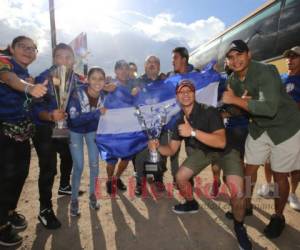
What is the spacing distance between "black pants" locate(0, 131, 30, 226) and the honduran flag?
1.49 m

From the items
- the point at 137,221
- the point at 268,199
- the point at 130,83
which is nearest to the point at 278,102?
the point at 268,199

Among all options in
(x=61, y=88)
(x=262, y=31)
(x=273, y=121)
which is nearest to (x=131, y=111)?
(x=61, y=88)

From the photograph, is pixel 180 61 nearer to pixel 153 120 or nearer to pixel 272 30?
pixel 153 120

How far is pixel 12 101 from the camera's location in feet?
11.1

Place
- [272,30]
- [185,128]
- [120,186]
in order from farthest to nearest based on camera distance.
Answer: [272,30] → [120,186] → [185,128]

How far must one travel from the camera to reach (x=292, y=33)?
5562 millimetres

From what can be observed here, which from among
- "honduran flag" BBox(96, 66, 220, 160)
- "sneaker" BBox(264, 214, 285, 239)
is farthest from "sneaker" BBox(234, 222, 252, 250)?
"honduran flag" BBox(96, 66, 220, 160)

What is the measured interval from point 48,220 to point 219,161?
2.30 meters

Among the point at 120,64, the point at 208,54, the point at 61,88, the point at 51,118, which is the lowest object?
the point at 51,118

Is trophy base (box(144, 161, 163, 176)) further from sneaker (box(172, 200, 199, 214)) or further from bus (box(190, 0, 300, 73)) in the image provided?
bus (box(190, 0, 300, 73))

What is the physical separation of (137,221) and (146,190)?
1189mm

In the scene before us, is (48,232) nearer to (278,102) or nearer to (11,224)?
(11,224)

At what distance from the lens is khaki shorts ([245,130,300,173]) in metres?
3.56

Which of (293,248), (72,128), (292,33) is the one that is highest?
(292,33)
